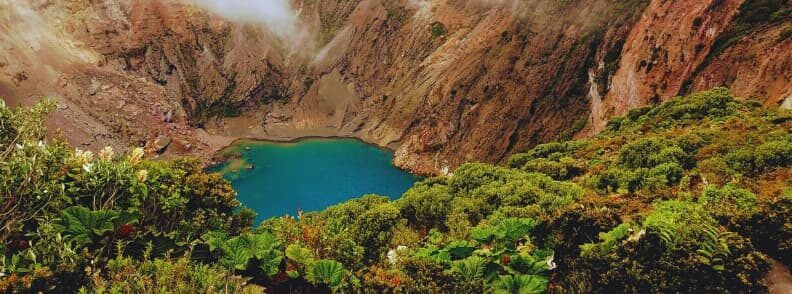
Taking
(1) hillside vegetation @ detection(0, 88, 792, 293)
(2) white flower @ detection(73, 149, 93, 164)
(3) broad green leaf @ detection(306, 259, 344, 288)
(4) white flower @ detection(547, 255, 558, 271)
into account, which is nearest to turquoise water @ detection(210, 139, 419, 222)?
(1) hillside vegetation @ detection(0, 88, 792, 293)

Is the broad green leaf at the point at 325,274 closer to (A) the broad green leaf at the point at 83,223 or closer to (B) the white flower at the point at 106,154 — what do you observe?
(A) the broad green leaf at the point at 83,223

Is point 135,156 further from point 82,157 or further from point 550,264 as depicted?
point 550,264

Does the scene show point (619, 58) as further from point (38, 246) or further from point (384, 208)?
point (38, 246)

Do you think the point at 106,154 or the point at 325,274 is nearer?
the point at 325,274

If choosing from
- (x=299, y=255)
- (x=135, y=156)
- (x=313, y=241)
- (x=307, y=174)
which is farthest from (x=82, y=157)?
(x=307, y=174)

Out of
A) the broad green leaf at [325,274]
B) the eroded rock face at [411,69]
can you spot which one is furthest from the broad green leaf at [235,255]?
the eroded rock face at [411,69]

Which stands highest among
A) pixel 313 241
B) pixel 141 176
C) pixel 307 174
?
pixel 141 176

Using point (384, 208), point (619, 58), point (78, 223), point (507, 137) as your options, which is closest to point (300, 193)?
point (507, 137)
